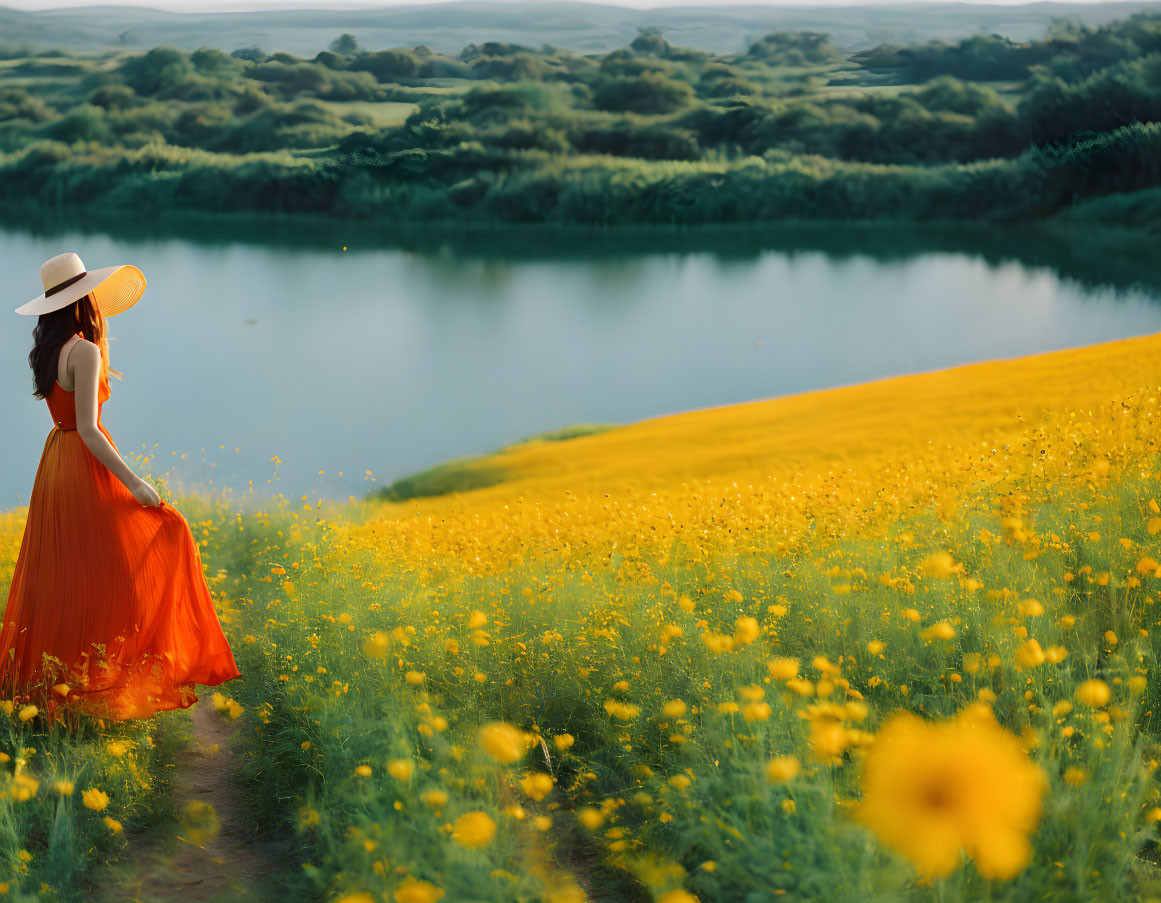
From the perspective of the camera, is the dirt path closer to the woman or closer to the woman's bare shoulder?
the woman

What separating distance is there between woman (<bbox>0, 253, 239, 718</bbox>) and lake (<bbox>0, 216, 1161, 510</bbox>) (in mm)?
12699

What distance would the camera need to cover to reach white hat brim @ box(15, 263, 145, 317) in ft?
12.3

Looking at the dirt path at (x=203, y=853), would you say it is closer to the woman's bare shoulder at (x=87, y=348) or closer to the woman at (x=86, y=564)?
the woman at (x=86, y=564)

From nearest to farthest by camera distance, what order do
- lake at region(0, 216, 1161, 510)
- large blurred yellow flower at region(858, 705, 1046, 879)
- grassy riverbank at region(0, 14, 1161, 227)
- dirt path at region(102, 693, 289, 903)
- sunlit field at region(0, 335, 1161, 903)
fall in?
large blurred yellow flower at region(858, 705, 1046, 879), sunlit field at region(0, 335, 1161, 903), dirt path at region(102, 693, 289, 903), lake at region(0, 216, 1161, 510), grassy riverbank at region(0, 14, 1161, 227)

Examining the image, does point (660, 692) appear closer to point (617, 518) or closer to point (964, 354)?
point (617, 518)

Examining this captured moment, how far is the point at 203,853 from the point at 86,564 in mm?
1227

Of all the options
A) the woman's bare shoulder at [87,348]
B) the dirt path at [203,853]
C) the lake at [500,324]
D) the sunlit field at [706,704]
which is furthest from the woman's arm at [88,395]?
the lake at [500,324]

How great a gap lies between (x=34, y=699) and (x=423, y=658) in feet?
5.09

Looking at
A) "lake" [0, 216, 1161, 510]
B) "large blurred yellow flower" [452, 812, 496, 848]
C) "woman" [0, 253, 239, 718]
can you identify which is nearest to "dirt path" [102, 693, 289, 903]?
"woman" [0, 253, 239, 718]

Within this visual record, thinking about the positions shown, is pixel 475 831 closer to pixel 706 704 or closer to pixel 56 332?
pixel 706 704

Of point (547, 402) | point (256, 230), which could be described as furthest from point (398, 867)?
point (256, 230)

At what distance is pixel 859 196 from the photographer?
48562 millimetres

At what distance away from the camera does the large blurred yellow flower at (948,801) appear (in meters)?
1.80

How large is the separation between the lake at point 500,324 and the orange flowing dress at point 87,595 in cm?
1271
